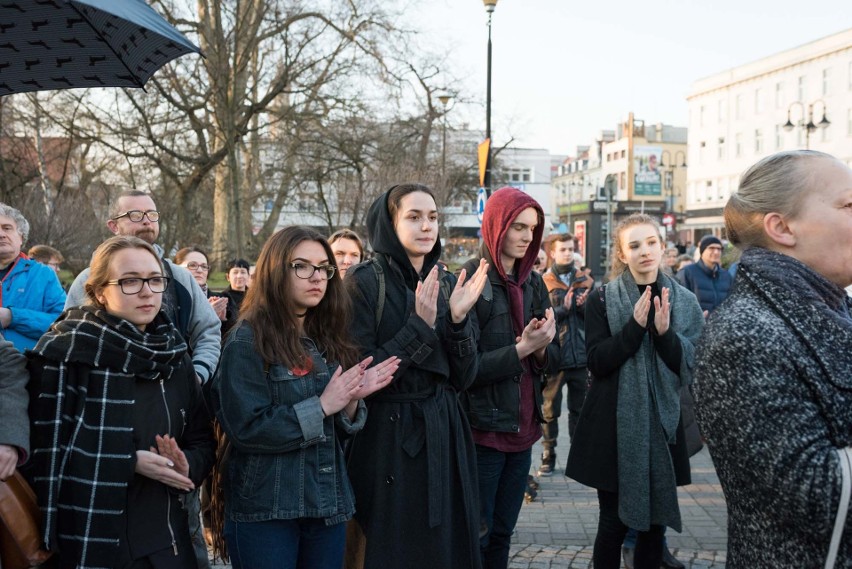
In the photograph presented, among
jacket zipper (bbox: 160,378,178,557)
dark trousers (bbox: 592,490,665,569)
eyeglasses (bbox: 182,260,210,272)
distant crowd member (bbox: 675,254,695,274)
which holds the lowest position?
dark trousers (bbox: 592,490,665,569)

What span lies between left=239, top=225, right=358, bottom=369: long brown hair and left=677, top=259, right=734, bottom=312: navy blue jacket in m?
7.02

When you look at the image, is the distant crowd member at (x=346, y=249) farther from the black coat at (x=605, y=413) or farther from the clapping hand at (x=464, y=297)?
the clapping hand at (x=464, y=297)

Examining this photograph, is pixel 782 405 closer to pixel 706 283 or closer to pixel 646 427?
pixel 646 427

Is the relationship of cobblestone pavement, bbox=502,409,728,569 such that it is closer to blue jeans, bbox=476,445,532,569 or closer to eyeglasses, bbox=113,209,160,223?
blue jeans, bbox=476,445,532,569

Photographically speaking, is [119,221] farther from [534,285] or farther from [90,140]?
[90,140]

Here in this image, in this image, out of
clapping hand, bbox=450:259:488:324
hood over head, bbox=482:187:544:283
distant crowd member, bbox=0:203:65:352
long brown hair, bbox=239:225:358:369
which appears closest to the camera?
long brown hair, bbox=239:225:358:369

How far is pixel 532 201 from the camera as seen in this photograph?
14.2 feet

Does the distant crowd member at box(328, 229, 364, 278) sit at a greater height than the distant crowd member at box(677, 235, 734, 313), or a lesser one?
greater

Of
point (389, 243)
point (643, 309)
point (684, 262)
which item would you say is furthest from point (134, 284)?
point (684, 262)

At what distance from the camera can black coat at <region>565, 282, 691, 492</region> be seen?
4074 millimetres

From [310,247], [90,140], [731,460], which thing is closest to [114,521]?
[310,247]

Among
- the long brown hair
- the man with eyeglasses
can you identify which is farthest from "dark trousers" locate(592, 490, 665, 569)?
the man with eyeglasses

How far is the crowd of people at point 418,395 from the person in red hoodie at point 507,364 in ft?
0.04

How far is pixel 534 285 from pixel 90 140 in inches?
644
